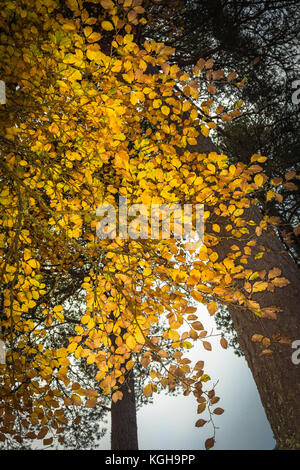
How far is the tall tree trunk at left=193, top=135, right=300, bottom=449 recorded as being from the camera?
248 cm

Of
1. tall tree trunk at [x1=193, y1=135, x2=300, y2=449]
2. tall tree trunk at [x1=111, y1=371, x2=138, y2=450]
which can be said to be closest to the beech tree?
tall tree trunk at [x1=193, y1=135, x2=300, y2=449]

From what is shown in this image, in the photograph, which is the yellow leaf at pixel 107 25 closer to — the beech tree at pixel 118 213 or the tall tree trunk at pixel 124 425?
the beech tree at pixel 118 213

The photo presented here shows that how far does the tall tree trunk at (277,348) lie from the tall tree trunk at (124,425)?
313 centimetres

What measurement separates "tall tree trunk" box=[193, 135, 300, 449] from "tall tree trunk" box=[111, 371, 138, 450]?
3129mm

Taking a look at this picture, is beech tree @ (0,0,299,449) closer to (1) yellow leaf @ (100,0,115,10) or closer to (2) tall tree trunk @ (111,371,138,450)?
(1) yellow leaf @ (100,0,115,10)

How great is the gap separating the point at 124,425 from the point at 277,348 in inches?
165

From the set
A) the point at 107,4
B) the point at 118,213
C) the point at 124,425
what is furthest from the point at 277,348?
the point at 124,425

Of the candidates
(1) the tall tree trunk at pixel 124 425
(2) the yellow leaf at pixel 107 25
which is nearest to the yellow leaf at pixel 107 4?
(2) the yellow leaf at pixel 107 25

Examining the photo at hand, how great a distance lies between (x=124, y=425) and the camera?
548cm

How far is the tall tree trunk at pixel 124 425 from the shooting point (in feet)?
17.4

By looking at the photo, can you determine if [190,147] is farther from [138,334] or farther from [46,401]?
[46,401]
